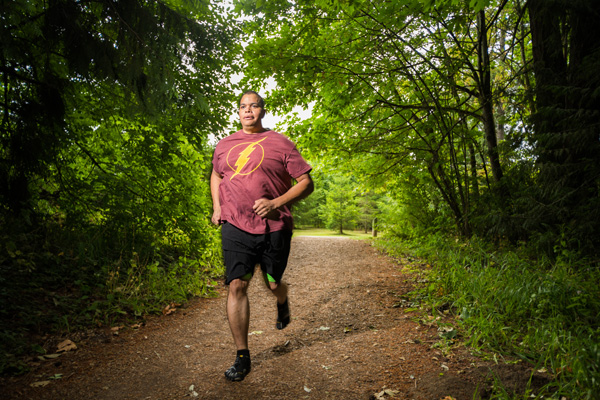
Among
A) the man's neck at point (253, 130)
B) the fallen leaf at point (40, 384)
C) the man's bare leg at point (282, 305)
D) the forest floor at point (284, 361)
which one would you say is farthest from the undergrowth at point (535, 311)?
the fallen leaf at point (40, 384)

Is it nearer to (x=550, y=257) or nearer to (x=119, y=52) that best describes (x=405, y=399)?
(x=550, y=257)

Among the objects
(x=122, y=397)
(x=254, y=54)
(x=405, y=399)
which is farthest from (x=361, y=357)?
(x=254, y=54)

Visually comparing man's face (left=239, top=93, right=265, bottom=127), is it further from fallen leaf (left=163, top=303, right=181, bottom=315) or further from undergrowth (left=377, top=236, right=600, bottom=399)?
fallen leaf (left=163, top=303, right=181, bottom=315)

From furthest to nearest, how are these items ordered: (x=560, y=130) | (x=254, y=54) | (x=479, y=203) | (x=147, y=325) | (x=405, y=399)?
1. (x=479, y=203)
2. (x=254, y=54)
3. (x=560, y=130)
4. (x=147, y=325)
5. (x=405, y=399)

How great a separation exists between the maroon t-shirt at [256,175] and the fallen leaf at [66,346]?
1.91 m

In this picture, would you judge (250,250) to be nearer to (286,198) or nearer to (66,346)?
(286,198)

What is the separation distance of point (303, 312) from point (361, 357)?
1.44m

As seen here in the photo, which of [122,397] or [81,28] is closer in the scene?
[122,397]

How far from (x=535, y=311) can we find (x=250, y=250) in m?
2.60

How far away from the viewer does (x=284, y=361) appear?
113 inches

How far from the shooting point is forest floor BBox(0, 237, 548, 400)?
237cm

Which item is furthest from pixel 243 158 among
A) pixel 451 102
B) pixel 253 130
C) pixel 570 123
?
pixel 451 102

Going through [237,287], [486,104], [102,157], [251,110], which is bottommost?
[237,287]

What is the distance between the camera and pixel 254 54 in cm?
569
